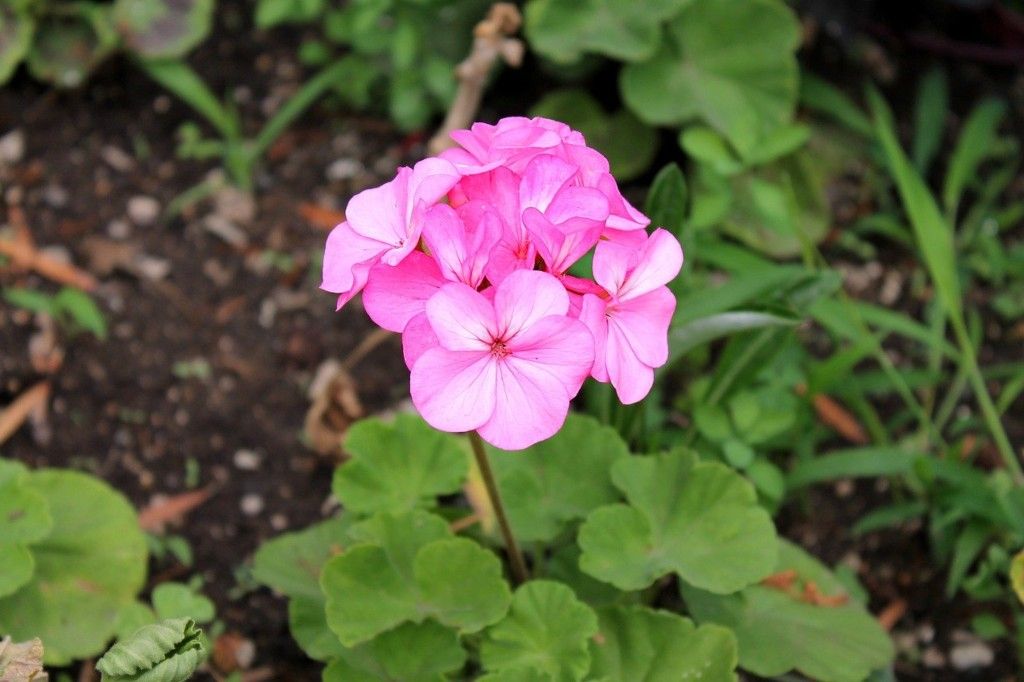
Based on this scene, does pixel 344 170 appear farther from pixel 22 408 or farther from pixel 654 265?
pixel 654 265

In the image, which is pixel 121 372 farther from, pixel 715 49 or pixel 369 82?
pixel 715 49

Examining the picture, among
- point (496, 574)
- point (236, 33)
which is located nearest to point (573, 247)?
point (496, 574)

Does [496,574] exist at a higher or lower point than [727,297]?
lower

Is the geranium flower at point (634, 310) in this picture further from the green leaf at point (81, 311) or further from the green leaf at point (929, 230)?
the green leaf at point (81, 311)

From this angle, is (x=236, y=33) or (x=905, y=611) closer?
(x=905, y=611)

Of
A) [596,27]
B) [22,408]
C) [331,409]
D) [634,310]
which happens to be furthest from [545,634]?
[596,27]

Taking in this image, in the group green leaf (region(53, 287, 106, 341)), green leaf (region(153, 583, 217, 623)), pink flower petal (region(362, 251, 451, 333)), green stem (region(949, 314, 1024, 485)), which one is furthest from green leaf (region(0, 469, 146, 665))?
green stem (region(949, 314, 1024, 485))

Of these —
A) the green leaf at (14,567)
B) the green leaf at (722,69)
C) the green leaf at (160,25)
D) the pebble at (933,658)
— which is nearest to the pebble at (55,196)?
the green leaf at (160,25)
